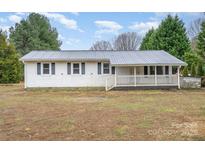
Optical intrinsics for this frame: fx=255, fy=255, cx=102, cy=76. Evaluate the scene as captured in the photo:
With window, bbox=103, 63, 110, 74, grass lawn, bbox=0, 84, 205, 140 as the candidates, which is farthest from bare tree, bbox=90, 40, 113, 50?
grass lawn, bbox=0, 84, 205, 140

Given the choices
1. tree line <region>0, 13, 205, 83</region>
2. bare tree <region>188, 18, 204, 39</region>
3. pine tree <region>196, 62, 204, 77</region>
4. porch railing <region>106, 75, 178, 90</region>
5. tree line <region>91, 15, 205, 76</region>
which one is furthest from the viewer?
bare tree <region>188, 18, 204, 39</region>

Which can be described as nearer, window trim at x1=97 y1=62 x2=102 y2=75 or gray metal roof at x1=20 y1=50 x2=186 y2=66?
gray metal roof at x1=20 y1=50 x2=186 y2=66

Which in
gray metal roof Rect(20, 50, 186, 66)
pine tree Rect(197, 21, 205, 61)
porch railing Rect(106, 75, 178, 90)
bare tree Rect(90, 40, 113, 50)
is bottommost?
porch railing Rect(106, 75, 178, 90)

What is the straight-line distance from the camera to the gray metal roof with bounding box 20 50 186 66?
1944 cm

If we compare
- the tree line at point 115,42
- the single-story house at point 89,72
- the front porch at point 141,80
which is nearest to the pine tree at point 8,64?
the tree line at point 115,42

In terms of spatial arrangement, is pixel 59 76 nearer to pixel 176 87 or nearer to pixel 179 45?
pixel 176 87

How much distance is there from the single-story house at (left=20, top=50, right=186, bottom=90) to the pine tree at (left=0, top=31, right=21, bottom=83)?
33.1 feet

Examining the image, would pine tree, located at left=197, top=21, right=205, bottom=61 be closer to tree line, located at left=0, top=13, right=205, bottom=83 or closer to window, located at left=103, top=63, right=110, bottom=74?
tree line, located at left=0, top=13, right=205, bottom=83

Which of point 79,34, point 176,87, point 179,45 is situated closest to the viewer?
point 176,87

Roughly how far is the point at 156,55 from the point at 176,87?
3.64 meters

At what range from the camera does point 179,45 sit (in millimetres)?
32125

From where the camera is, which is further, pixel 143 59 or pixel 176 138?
pixel 143 59

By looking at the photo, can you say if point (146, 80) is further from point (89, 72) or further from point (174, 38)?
point (174, 38)
